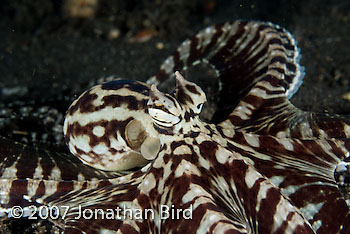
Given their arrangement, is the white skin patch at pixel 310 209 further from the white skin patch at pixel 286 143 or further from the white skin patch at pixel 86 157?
the white skin patch at pixel 86 157

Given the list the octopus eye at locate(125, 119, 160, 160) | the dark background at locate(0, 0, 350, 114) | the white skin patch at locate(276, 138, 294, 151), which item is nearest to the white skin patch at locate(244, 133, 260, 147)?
the white skin patch at locate(276, 138, 294, 151)

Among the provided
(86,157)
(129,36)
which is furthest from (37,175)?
(129,36)

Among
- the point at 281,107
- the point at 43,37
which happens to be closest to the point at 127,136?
the point at 281,107

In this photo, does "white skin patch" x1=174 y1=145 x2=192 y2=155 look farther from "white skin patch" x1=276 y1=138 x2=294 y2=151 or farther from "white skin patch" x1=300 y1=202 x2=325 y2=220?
"white skin patch" x1=300 y1=202 x2=325 y2=220

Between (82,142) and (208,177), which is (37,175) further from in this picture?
(208,177)

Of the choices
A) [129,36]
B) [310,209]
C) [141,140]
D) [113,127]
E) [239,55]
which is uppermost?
[129,36]

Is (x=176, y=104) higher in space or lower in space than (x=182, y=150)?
higher

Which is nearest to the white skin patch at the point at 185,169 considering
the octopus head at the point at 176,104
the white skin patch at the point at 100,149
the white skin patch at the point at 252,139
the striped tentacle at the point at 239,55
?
the octopus head at the point at 176,104
